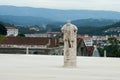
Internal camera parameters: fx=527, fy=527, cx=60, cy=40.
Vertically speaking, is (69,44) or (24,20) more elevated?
(24,20)

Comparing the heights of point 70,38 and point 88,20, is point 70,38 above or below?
below

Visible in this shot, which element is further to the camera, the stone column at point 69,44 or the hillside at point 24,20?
the hillside at point 24,20

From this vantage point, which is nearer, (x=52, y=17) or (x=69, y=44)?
(x=69, y=44)

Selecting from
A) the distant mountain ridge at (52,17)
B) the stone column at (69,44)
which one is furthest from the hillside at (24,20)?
the stone column at (69,44)

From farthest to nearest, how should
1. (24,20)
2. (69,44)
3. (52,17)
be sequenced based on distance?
1. (52,17)
2. (24,20)
3. (69,44)

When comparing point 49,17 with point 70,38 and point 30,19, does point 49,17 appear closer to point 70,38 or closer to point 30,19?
point 30,19

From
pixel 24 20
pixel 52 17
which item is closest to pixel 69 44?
pixel 24 20

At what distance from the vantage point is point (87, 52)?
40.8 m

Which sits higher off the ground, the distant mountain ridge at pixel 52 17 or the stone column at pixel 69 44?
the distant mountain ridge at pixel 52 17

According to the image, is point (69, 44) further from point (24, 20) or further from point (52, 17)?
point (52, 17)

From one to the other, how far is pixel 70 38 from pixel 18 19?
12028 centimetres

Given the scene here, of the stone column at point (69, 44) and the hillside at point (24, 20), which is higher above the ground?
the hillside at point (24, 20)

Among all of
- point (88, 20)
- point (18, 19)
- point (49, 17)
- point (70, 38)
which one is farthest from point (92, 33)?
point (70, 38)

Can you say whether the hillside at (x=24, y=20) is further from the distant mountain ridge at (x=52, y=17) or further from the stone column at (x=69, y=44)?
the stone column at (x=69, y=44)
